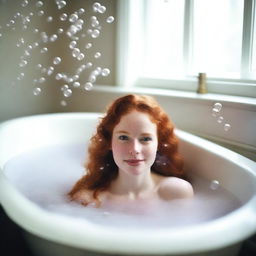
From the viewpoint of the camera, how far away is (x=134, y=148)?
1.04 metres

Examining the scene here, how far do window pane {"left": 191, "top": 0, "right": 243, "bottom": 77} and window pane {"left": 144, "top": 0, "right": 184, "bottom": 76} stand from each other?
0.40 feet

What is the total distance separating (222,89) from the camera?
5.75ft

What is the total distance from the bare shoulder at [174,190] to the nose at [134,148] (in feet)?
0.69

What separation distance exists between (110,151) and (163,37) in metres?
1.17

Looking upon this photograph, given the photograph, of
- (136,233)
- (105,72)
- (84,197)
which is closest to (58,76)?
(105,72)

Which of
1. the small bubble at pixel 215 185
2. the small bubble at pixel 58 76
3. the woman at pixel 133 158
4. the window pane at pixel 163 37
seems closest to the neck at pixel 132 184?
the woman at pixel 133 158

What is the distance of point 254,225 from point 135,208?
1.42 feet

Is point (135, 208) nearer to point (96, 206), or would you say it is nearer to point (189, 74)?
point (96, 206)

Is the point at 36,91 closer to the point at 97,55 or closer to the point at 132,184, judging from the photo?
the point at 97,55

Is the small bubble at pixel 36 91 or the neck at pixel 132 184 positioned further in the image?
the small bubble at pixel 36 91

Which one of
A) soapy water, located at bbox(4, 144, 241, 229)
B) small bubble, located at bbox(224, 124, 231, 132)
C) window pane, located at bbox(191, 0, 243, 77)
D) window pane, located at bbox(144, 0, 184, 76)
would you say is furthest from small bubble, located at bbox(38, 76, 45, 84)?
small bubble, located at bbox(224, 124, 231, 132)

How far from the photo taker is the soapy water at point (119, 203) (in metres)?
1.04

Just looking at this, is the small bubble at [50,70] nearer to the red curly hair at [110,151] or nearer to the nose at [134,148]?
the red curly hair at [110,151]

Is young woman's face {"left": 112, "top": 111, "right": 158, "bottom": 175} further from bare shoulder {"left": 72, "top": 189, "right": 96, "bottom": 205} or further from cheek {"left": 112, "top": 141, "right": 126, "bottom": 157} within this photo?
bare shoulder {"left": 72, "top": 189, "right": 96, "bottom": 205}
